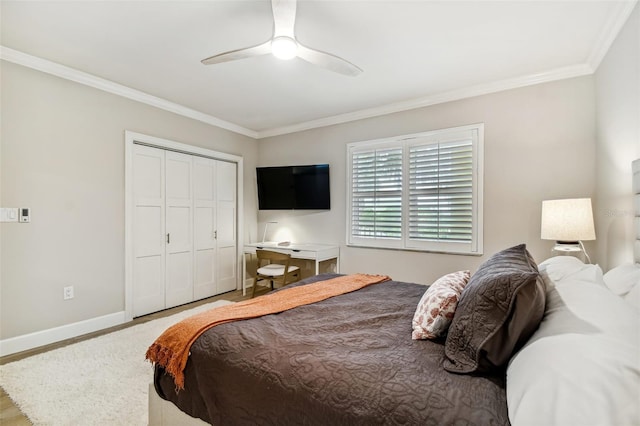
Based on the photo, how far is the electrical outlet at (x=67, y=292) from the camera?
10.2 ft

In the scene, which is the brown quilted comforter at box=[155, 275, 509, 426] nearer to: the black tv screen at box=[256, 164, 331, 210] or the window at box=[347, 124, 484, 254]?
the window at box=[347, 124, 484, 254]

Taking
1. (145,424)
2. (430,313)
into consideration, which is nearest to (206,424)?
(145,424)

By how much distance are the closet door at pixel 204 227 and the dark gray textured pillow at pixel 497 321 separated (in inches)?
155

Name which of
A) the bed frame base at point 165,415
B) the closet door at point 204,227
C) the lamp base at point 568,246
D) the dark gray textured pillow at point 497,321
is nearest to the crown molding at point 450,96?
the closet door at point 204,227

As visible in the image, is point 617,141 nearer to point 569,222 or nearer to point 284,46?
point 569,222

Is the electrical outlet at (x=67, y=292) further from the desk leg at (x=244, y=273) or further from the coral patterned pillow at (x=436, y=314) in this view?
the coral patterned pillow at (x=436, y=314)

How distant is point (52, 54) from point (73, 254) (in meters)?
1.87

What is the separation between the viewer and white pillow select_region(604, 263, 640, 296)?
1.34 meters

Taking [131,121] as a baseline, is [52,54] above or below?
above

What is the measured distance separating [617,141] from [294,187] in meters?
3.58

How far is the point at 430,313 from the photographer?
1.45m

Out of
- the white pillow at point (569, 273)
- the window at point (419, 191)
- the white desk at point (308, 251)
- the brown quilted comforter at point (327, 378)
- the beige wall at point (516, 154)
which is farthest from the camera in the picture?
the white desk at point (308, 251)

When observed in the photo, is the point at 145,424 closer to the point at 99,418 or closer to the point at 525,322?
the point at 99,418

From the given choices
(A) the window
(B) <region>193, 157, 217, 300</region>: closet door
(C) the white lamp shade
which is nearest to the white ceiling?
(A) the window
